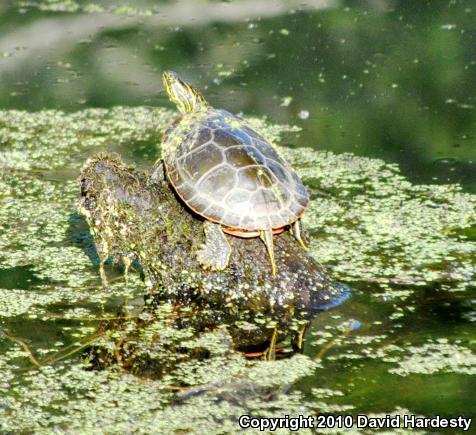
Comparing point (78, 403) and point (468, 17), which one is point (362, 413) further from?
point (468, 17)

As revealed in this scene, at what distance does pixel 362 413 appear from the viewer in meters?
3.57

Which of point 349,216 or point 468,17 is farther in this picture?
point 468,17

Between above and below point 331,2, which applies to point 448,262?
below

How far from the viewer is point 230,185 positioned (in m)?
4.50

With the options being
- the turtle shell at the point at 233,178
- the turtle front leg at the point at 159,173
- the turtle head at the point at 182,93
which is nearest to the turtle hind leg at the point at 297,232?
the turtle shell at the point at 233,178

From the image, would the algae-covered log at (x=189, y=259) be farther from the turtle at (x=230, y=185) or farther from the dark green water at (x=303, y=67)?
the dark green water at (x=303, y=67)

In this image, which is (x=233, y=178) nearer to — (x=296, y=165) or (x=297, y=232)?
(x=297, y=232)

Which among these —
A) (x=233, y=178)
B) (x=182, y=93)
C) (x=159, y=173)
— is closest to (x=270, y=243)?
(x=233, y=178)

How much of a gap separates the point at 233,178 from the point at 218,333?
0.75m

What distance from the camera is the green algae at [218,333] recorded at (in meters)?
3.61

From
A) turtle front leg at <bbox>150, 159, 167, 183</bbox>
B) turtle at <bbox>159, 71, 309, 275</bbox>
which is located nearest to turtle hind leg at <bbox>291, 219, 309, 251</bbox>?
turtle at <bbox>159, 71, 309, 275</bbox>

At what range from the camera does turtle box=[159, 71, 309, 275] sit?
4.41 metres

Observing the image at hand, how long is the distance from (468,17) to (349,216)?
534cm

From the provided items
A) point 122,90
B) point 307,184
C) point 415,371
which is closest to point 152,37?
point 122,90
